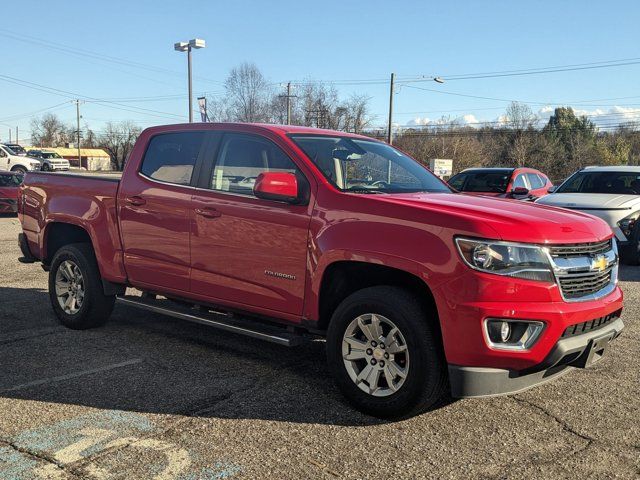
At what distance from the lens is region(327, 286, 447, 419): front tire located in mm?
3686

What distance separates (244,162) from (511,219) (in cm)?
217

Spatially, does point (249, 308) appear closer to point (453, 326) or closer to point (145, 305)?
point (145, 305)

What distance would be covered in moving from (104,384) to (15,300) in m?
3.52

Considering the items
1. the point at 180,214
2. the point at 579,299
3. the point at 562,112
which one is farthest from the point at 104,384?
the point at 562,112

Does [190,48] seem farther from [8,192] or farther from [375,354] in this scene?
[375,354]

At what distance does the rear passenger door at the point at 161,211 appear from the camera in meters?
5.04

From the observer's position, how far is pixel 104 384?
4473 mm

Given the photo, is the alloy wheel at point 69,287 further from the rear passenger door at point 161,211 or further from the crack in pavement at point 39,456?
the crack in pavement at point 39,456

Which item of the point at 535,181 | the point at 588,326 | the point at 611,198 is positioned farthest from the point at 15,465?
the point at 535,181

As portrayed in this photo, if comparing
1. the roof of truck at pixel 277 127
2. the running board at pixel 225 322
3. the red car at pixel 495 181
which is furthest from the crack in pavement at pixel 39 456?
the red car at pixel 495 181

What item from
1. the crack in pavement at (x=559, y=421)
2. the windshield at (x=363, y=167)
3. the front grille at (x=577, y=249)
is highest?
the windshield at (x=363, y=167)

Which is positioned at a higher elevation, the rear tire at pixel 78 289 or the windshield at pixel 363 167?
the windshield at pixel 363 167

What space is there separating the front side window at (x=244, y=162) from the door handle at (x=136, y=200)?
0.78 metres

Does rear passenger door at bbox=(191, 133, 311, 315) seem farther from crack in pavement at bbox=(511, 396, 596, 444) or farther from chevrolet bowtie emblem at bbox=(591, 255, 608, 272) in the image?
chevrolet bowtie emblem at bbox=(591, 255, 608, 272)
